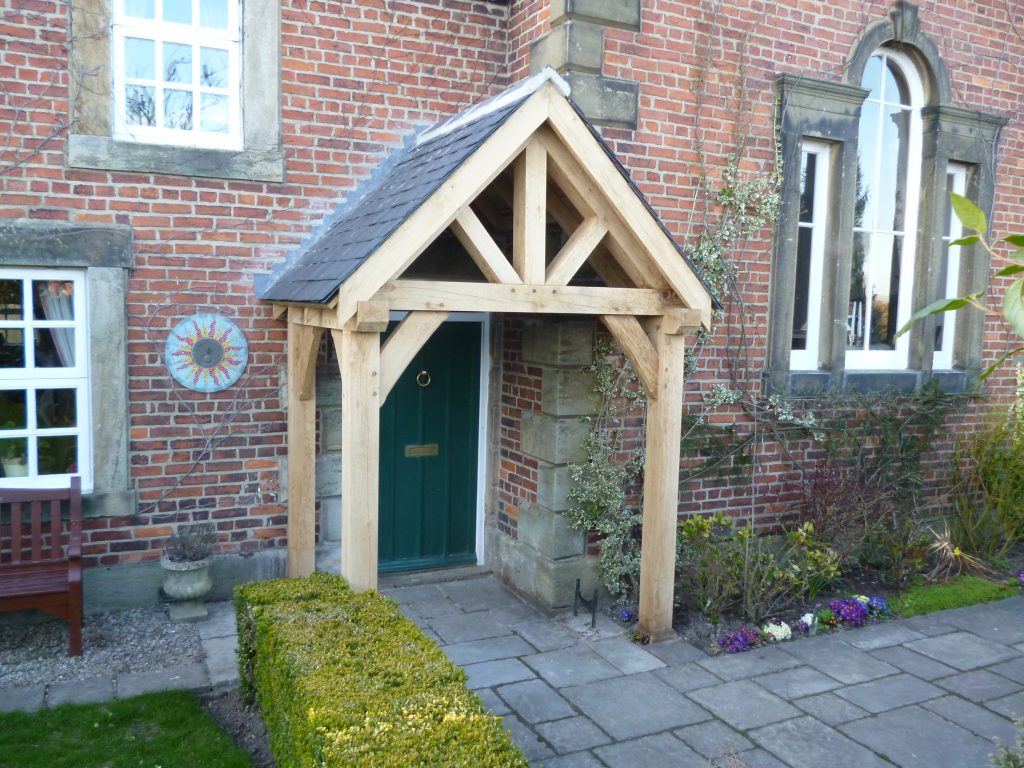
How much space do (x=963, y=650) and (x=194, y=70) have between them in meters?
6.61

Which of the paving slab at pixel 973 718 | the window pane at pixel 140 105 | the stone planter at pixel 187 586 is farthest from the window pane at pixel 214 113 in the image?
the paving slab at pixel 973 718

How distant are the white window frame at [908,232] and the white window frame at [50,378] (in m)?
6.19

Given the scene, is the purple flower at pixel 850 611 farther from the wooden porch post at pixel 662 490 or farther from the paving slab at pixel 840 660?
the wooden porch post at pixel 662 490

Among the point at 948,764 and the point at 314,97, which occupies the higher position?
the point at 314,97

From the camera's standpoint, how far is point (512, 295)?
4633 millimetres

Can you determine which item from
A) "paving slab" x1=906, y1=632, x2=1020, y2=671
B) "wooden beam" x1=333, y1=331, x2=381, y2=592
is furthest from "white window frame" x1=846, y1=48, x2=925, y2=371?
"wooden beam" x1=333, y1=331, x2=381, y2=592

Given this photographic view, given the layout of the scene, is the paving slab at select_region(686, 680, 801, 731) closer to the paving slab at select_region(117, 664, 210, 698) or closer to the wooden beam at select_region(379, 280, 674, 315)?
the wooden beam at select_region(379, 280, 674, 315)

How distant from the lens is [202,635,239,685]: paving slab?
489cm

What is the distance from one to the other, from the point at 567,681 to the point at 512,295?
2.34m

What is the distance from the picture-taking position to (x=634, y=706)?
470 centimetres

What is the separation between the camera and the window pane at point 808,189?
277 inches

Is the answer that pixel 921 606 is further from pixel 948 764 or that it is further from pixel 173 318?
pixel 173 318

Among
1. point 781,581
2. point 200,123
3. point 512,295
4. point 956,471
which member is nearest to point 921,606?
point 781,581

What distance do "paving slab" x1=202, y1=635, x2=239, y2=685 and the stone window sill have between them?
10.2 feet
